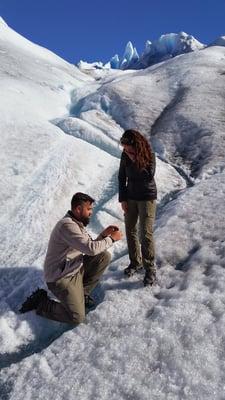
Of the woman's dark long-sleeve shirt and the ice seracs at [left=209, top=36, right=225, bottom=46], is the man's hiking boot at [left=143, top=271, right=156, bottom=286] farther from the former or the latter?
the ice seracs at [left=209, top=36, right=225, bottom=46]

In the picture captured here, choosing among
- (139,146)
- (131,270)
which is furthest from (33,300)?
(139,146)

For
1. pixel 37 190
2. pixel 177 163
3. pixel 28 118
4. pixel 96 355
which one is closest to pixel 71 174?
pixel 37 190

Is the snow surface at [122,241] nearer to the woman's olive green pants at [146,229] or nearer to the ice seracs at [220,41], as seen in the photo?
the woman's olive green pants at [146,229]

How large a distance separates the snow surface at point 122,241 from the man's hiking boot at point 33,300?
157 millimetres

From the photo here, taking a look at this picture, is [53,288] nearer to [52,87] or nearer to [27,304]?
[27,304]

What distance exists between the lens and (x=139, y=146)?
864 centimetres

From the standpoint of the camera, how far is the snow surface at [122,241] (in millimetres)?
6961

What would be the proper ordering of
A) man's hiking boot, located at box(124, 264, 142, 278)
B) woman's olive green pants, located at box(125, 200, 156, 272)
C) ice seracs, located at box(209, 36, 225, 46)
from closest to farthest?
woman's olive green pants, located at box(125, 200, 156, 272) → man's hiking boot, located at box(124, 264, 142, 278) → ice seracs, located at box(209, 36, 225, 46)

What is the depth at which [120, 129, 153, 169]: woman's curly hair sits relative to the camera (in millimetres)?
8641

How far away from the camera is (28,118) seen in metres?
18.2

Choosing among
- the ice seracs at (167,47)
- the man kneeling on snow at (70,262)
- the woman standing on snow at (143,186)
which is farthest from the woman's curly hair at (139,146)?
the ice seracs at (167,47)

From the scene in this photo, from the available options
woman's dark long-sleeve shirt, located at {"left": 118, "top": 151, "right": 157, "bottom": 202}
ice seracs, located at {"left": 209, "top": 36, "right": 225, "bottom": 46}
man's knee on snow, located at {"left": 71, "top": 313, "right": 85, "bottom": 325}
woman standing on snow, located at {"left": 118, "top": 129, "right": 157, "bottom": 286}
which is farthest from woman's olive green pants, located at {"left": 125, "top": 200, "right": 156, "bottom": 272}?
ice seracs, located at {"left": 209, "top": 36, "right": 225, "bottom": 46}

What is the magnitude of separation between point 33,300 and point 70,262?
111cm

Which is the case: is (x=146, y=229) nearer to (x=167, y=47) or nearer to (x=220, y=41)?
(x=220, y=41)
